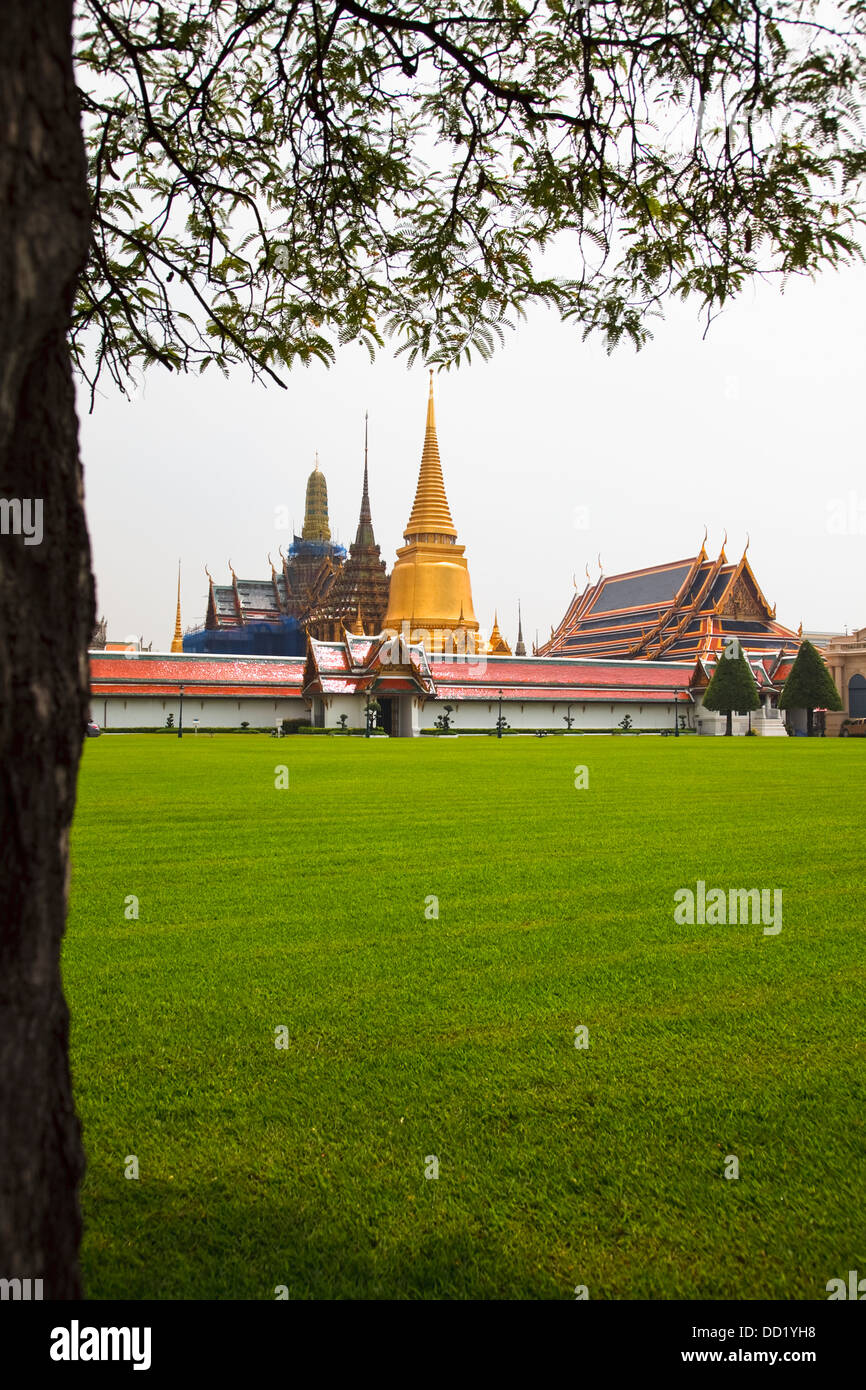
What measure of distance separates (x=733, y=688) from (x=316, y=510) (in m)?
52.2

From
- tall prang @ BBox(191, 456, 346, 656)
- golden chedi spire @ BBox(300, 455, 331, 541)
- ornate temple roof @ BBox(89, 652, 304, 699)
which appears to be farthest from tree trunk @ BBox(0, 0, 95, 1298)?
golden chedi spire @ BBox(300, 455, 331, 541)

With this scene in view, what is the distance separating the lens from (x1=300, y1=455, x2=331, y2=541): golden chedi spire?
87.8 meters

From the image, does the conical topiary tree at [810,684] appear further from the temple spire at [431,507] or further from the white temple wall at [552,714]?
the temple spire at [431,507]

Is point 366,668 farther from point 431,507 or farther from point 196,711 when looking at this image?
point 431,507

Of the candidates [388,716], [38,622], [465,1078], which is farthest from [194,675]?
[38,622]

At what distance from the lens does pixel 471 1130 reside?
2.96 metres

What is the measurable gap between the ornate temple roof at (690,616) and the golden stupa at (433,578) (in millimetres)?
12052

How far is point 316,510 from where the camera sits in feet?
291

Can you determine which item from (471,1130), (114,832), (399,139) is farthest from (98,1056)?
(114,832)

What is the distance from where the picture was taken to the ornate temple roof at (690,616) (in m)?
59.6

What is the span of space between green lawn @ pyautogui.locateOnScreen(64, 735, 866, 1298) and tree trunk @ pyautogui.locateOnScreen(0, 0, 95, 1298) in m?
1.18
